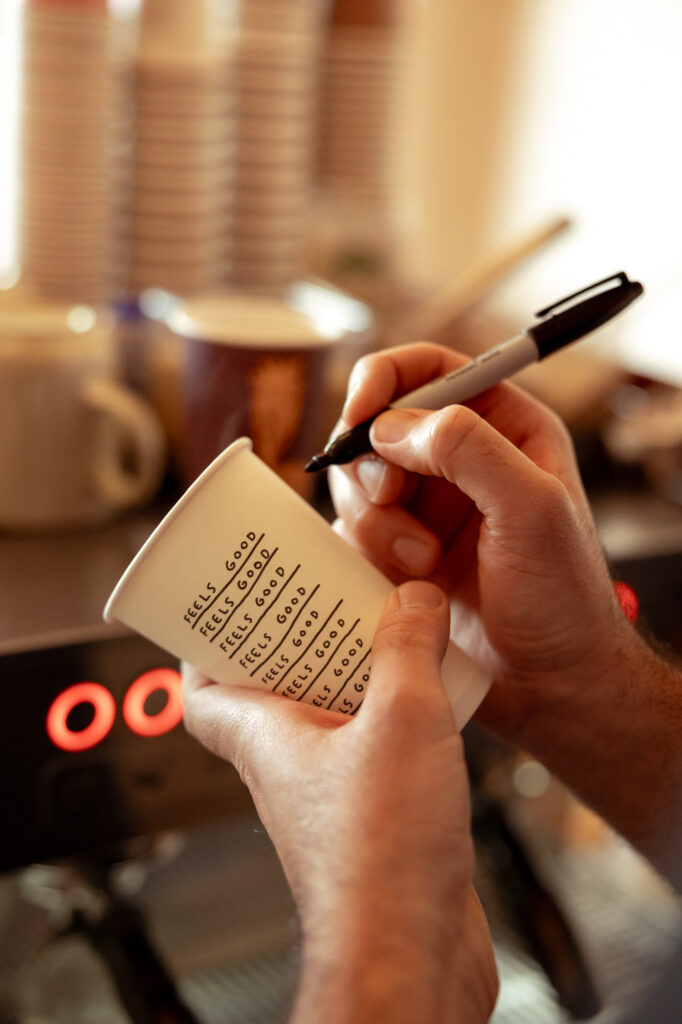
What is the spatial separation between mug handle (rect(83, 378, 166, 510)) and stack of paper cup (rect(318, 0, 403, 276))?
394 mm

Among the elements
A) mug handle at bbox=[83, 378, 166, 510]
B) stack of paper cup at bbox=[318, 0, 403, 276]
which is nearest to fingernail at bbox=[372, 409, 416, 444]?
mug handle at bbox=[83, 378, 166, 510]

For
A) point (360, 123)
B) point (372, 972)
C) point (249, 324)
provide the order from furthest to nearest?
point (360, 123) < point (249, 324) < point (372, 972)

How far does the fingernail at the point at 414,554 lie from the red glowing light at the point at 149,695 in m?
0.14

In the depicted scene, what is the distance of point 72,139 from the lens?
2.50ft

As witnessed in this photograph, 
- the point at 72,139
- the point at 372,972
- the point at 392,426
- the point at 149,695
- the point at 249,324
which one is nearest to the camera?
the point at 372,972

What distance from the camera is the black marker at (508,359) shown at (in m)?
0.45

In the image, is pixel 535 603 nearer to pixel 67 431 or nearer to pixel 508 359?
pixel 508 359

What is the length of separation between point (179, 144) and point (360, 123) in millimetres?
228

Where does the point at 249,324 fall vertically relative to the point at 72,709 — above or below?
above

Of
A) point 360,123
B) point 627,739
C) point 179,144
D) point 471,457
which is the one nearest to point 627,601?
point 627,739

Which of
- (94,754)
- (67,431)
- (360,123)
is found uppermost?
(360,123)

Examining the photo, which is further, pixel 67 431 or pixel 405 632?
pixel 67 431

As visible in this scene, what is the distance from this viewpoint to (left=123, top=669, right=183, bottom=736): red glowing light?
1.74 ft

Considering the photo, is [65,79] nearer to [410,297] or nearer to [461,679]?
[410,297]
